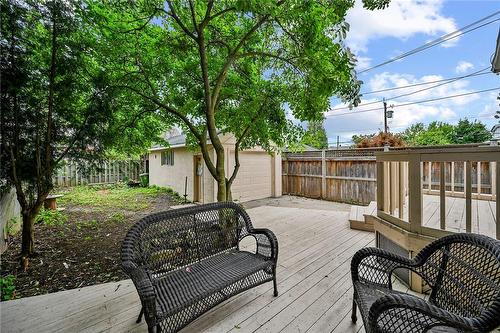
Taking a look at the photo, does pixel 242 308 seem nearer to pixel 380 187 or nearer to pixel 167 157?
pixel 380 187

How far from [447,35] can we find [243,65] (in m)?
10.5

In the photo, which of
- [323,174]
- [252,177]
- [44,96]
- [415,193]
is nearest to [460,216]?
[415,193]

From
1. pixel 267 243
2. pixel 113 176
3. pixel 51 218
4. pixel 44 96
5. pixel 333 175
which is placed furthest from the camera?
pixel 113 176

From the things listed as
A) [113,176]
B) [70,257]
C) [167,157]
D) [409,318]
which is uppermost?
[167,157]

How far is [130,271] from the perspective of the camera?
175 cm

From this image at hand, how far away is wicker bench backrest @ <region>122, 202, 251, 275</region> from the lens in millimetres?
2117

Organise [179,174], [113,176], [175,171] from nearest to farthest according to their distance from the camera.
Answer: [179,174]
[175,171]
[113,176]

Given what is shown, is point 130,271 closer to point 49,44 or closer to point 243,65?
point 49,44

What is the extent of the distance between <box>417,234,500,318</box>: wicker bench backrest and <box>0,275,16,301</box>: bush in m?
4.21

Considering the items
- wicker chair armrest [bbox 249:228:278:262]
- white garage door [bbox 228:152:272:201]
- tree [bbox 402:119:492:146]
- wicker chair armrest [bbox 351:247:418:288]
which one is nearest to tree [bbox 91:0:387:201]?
wicker chair armrest [bbox 249:228:278:262]

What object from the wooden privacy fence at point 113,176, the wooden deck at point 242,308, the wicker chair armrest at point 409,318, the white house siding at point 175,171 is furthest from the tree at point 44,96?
the wooden privacy fence at point 113,176

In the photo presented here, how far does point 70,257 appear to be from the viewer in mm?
3828

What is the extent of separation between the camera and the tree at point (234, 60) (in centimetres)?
308

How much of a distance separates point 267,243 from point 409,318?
150cm
